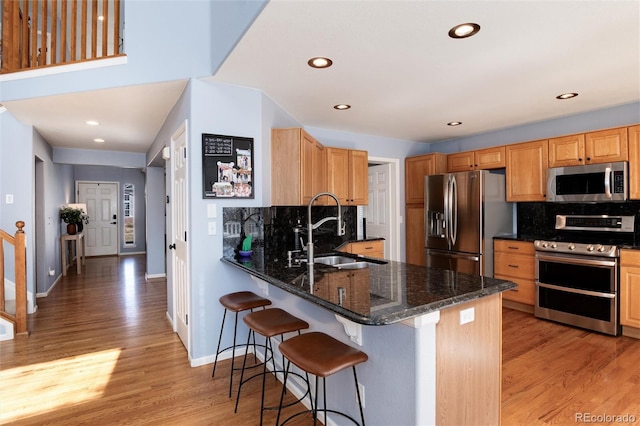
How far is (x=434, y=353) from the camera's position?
153 centimetres

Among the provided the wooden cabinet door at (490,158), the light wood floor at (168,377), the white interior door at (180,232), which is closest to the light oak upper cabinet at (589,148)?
the wooden cabinet door at (490,158)

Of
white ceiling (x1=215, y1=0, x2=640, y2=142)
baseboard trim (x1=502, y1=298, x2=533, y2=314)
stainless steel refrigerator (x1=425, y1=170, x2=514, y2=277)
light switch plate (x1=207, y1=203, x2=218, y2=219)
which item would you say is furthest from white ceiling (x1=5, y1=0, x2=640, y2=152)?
baseboard trim (x1=502, y1=298, x2=533, y2=314)

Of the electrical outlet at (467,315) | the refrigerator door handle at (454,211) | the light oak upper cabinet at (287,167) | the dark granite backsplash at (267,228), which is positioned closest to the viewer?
the electrical outlet at (467,315)

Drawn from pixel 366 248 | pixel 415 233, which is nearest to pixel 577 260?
pixel 415 233

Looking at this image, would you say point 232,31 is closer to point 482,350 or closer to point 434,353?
point 434,353

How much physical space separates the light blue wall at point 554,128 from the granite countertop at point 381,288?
329cm

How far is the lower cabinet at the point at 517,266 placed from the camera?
410cm

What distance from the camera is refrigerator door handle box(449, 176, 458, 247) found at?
4.55 metres

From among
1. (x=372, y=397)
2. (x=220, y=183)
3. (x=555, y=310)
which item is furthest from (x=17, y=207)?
(x=555, y=310)

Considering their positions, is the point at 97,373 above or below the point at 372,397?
below

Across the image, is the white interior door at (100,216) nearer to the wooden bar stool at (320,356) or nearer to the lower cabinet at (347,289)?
the lower cabinet at (347,289)

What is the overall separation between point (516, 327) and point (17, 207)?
5.94 m

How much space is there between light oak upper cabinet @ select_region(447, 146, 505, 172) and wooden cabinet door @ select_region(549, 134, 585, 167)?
1.87 feet

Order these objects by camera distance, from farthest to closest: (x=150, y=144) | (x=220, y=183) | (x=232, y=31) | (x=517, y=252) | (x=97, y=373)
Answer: (x=150, y=144) → (x=517, y=252) → (x=220, y=183) → (x=97, y=373) → (x=232, y=31)
